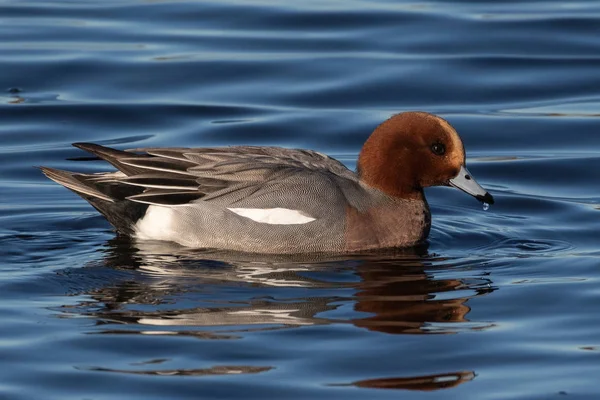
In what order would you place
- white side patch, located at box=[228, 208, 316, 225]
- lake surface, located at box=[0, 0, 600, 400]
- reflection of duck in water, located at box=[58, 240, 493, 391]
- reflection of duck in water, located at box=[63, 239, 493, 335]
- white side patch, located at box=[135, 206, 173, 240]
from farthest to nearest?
white side patch, located at box=[135, 206, 173, 240]
white side patch, located at box=[228, 208, 316, 225]
reflection of duck in water, located at box=[63, 239, 493, 335]
reflection of duck in water, located at box=[58, 240, 493, 391]
lake surface, located at box=[0, 0, 600, 400]

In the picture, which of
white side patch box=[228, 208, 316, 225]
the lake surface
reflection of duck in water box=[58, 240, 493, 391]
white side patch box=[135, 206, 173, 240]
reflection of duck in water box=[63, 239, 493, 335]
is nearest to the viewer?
the lake surface

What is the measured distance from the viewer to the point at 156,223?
8.02m

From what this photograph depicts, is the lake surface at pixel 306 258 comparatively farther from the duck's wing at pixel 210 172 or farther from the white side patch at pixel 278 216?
the duck's wing at pixel 210 172

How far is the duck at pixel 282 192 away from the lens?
25.6ft

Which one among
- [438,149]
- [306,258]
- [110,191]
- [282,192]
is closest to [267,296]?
[306,258]

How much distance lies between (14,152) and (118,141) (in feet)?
2.82

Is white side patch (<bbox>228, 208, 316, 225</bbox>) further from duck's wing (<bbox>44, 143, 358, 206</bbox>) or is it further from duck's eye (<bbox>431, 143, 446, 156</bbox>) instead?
duck's eye (<bbox>431, 143, 446, 156</bbox>)

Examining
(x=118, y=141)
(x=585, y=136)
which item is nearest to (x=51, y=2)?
(x=118, y=141)

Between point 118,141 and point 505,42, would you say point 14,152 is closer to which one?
point 118,141

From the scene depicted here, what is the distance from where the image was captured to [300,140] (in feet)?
35.6

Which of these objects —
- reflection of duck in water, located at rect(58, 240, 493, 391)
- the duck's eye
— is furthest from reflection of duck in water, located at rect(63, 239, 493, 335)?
the duck's eye

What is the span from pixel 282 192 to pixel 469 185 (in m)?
1.20

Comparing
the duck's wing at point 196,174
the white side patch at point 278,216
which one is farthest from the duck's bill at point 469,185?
the white side patch at point 278,216

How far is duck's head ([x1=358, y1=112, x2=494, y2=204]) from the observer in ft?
26.4
